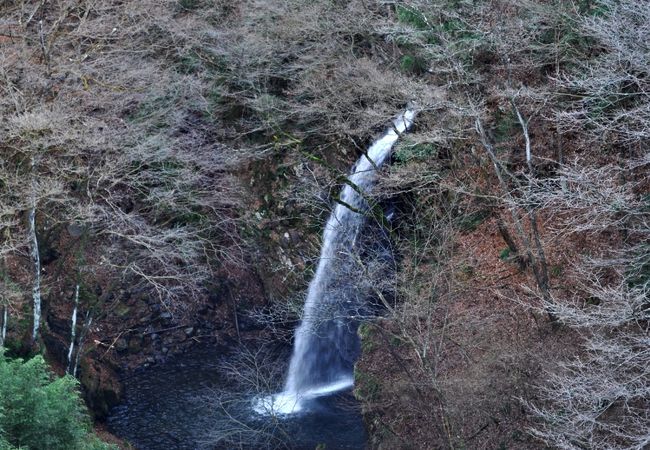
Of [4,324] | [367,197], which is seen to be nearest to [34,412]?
[4,324]

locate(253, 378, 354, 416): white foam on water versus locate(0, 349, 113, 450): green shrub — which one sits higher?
locate(0, 349, 113, 450): green shrub

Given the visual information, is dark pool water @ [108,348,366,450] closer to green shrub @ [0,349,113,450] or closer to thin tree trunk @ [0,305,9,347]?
thin tree trunk @ [0,305,9,347]

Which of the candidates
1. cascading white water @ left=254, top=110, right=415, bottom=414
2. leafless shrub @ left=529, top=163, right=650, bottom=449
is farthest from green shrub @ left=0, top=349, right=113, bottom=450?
cascading white water @ left=254, top=110, right=415, bottom=414

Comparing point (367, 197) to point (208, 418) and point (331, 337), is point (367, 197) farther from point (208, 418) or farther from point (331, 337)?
point (208, 418)

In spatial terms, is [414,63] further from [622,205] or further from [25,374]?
[25,374]

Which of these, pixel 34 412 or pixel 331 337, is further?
pixel 331 337

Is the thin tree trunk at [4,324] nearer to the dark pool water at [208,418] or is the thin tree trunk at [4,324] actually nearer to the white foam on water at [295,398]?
the dark pool water at [208,418]

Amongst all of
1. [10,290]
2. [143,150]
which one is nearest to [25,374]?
[10,290]
